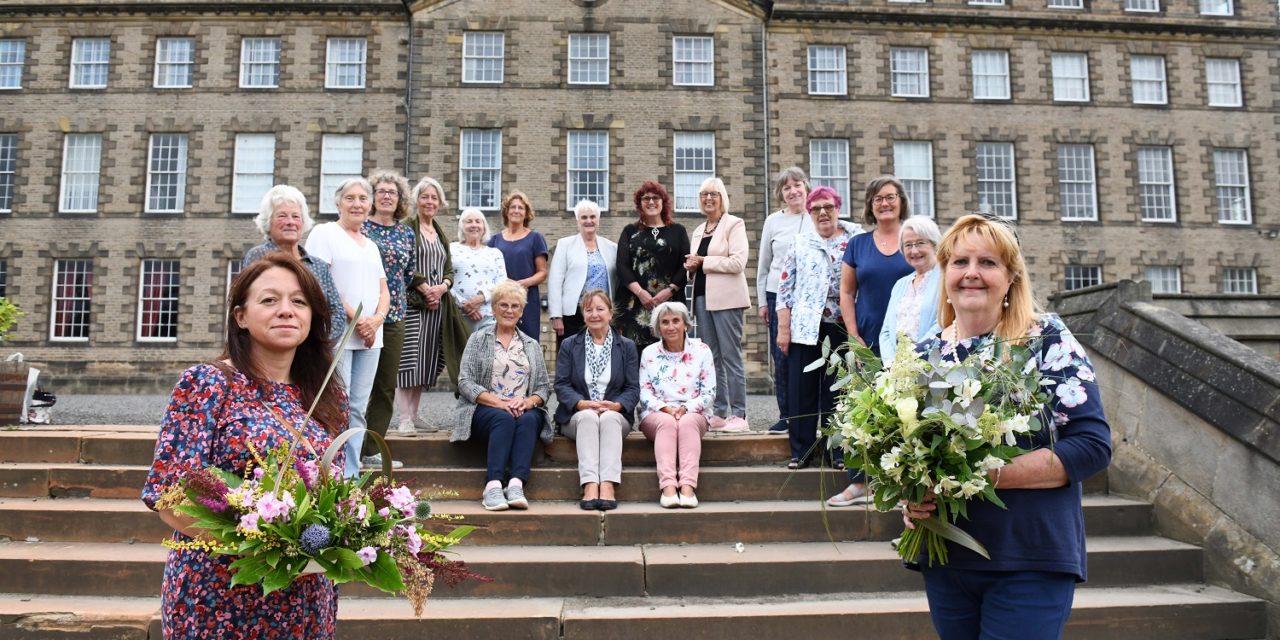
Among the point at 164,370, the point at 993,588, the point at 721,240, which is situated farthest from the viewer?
the point at 164,370

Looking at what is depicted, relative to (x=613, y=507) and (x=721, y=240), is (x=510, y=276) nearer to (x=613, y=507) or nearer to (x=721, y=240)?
(x=721, y=240)

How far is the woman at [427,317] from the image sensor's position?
6.62 meters

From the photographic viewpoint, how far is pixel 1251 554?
4520mm

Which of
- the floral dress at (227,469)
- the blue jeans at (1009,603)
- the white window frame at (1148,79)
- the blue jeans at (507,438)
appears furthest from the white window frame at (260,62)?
the white window frame at (1148,79)

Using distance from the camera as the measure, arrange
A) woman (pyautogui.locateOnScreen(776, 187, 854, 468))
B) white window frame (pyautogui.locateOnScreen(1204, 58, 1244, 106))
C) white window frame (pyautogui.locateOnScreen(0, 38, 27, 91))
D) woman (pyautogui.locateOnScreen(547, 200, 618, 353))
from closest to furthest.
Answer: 1. woman (pyautogui.locateOnScreen(776, 187, 854, 468))
2. woman (pyautogui.locateOnScreen(547, 200, 618, 353))
3. white window frame (pyautogui.locateOnScreen(0, 38, 27, 91))
4. white window frame (pyautogui.locateOnScreen(1204, 58, 1244, 106))

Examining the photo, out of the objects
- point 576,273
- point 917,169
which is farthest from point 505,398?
point 917,169

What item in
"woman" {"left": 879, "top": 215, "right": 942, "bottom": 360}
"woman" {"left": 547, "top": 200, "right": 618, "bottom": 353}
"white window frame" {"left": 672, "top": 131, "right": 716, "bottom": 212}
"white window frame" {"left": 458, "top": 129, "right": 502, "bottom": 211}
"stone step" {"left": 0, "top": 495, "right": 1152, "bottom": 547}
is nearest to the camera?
"woman" {"left": 879, "top": 215, "right": 942, "bottom": 360}

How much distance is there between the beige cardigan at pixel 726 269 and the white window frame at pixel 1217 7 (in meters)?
26.0

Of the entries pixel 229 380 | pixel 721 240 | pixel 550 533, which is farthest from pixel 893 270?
pixel 229 380

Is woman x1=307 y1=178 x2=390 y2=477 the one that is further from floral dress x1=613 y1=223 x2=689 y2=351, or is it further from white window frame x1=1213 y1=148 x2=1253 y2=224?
white window frame x1=1213 y1=148 x2=1253 y2=224

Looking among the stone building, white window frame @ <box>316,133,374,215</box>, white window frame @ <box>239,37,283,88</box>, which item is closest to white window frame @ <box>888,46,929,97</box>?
the stone building

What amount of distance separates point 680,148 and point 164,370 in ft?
51.2

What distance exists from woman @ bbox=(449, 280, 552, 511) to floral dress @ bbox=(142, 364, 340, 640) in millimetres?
3026

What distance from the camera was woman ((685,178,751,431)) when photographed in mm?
6836
